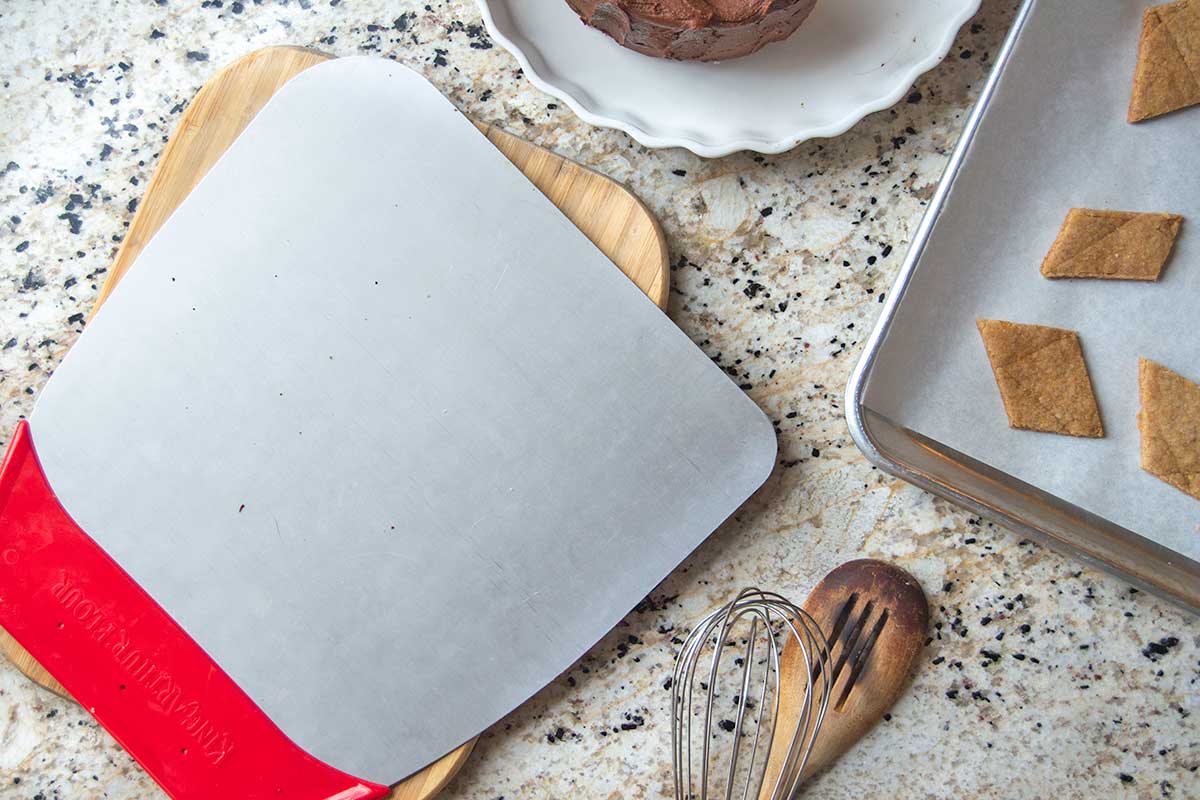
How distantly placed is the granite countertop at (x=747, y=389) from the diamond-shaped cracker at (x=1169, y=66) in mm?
110

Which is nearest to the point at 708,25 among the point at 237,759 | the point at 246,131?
the point at 246,131

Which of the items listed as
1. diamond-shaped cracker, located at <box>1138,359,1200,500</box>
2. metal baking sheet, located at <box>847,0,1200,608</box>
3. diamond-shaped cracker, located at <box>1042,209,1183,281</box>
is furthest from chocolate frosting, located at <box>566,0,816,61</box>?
diamond-shaped cracker, located at <box>1138,359,1200,500</box>

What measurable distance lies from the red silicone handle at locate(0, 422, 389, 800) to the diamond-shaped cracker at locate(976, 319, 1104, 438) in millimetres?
591

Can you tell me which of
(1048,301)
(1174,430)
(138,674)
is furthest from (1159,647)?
(138,674)

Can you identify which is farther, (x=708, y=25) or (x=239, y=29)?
(x=239, y=29)

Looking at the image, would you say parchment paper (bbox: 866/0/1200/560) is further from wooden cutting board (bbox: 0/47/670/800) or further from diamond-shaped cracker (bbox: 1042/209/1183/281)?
wooden cutting board (bbox: 0/47/670/800)

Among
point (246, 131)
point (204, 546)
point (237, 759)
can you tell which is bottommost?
point (237, 759)

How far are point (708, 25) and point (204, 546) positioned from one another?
0.57 metres

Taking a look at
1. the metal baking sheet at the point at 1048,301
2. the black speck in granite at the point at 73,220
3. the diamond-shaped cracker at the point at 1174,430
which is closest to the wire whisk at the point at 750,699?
the metal baking sheet at the point at 1048,301

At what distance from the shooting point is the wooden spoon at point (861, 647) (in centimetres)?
74

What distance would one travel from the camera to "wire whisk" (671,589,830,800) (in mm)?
726

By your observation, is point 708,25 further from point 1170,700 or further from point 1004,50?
point 1170,700

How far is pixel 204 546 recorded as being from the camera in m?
0.77

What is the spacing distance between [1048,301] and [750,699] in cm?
40
